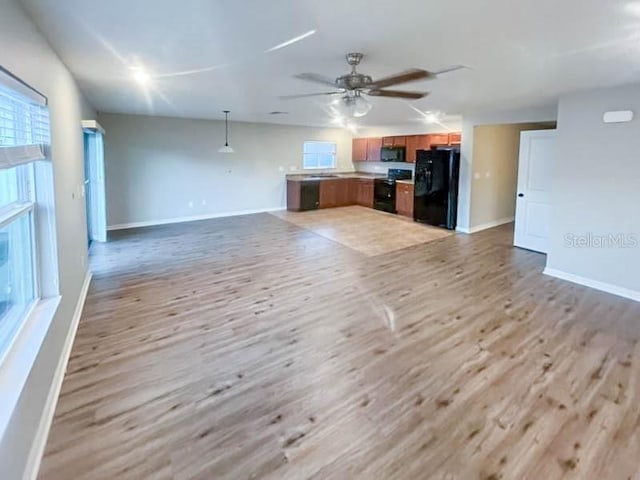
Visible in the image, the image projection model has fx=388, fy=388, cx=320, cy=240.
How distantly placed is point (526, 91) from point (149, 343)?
477cm

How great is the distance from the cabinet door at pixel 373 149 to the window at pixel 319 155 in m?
1.01

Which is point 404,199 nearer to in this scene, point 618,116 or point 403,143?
point 403,143

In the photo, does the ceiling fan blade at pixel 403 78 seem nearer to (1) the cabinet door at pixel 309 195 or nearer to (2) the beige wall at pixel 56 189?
(2) the beige wall at pixel 56 189

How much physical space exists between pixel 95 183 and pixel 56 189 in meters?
4.06

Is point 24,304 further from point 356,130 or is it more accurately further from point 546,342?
point 356,130

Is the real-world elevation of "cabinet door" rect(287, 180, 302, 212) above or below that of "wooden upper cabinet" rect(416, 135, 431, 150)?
below

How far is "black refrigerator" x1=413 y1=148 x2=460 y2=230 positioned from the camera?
7633mm

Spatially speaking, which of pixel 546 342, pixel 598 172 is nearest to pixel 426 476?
pixel 546 342

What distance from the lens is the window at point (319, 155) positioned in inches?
413

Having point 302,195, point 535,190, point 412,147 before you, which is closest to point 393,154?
point 412,147

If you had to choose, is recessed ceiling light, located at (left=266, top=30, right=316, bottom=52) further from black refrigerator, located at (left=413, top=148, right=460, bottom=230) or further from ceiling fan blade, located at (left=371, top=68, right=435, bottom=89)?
black refrigerator, located at (left=413, top=148, right=460, bottom=230)

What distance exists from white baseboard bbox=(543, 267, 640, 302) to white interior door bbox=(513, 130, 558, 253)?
1.00 m

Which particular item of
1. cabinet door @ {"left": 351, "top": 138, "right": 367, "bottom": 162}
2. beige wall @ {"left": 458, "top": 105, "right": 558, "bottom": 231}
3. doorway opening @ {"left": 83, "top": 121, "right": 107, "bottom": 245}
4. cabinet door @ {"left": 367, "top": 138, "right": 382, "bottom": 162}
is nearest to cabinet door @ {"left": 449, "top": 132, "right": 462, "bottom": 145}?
beige wall @ {"left": 458, "top": 105, "right": 558, "bottom": 231}

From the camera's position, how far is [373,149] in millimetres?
10508
